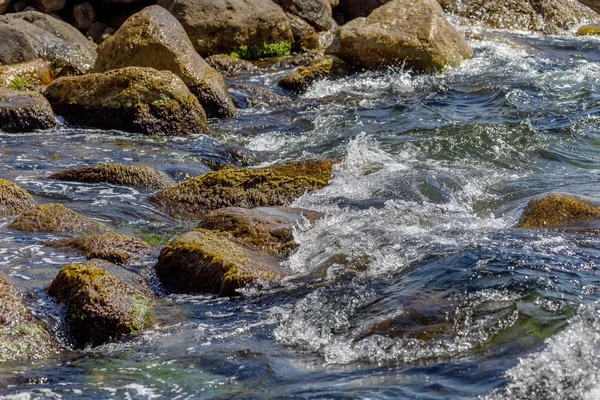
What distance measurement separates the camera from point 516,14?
66.9 ft

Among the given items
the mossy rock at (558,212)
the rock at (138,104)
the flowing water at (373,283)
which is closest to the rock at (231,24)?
the rock at (138,104)

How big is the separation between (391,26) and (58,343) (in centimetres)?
1192

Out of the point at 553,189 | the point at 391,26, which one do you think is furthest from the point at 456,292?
the point at 391,26

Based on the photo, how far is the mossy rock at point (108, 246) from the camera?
6230 mm

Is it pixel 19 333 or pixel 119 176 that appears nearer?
pixel 19 333

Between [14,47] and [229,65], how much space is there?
4.14 metres

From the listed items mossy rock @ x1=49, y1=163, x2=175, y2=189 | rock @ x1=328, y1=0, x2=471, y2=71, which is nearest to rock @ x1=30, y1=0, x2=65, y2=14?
rock @ x1=328, y1=0, x2=471, y2=71

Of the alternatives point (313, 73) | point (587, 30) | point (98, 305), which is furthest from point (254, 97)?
point (587, 30)

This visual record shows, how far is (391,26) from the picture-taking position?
51.6 feet

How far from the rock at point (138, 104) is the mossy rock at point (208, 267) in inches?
223

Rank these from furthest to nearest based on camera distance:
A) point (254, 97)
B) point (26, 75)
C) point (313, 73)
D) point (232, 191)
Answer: point (313, 73)
point (26, 75)
point (254, 97)
point (232, 191)

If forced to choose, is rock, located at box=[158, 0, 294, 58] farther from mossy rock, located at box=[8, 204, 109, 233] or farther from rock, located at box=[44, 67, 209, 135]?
mossy rock, located at box=[8, 204, 109, 233]

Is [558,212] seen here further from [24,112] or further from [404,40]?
[404,40]

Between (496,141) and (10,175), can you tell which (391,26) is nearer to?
(496,141)
